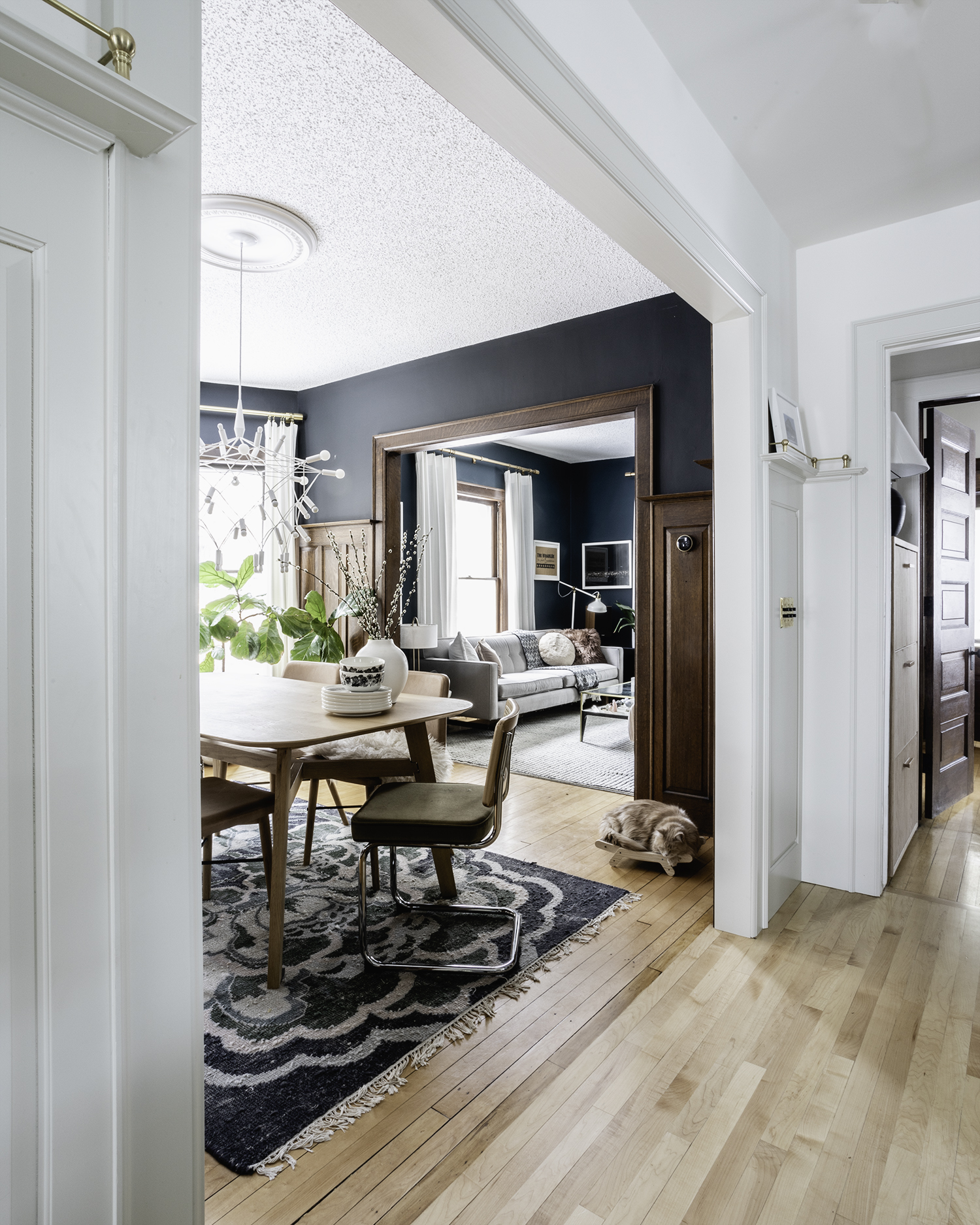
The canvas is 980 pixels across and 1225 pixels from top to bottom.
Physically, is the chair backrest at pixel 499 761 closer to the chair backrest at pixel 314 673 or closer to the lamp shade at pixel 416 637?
the chair backrest at pixel 314 673

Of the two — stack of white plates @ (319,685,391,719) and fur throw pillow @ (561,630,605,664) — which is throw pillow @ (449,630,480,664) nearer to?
fur throw pillow @ (561,630,605,664)

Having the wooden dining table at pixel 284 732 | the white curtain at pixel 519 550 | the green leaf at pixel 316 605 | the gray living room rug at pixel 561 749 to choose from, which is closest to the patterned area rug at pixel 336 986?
the wooden dining table at pixel 284 732

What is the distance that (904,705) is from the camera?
3314 millimetres

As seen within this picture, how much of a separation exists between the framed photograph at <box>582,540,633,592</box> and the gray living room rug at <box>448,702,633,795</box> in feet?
6.65

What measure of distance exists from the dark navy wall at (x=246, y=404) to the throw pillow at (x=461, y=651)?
2043 millimetres

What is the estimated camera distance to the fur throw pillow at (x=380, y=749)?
3600mm

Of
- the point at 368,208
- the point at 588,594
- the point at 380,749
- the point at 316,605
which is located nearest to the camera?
the point at 368,208

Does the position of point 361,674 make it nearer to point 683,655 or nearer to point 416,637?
point 683,655

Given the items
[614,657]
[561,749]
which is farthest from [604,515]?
[561,749]

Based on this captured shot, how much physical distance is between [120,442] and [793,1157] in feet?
6.27

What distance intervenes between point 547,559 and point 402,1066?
7092 millimetres

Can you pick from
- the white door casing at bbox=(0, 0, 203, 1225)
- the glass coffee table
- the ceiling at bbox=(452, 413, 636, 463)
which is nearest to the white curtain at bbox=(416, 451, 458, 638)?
the ceiling at bbox=(452, 413, 636, 463)

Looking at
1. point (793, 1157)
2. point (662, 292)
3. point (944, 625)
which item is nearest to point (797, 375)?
point (662, 292)

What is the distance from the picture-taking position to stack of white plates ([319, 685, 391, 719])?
8.66 feet
